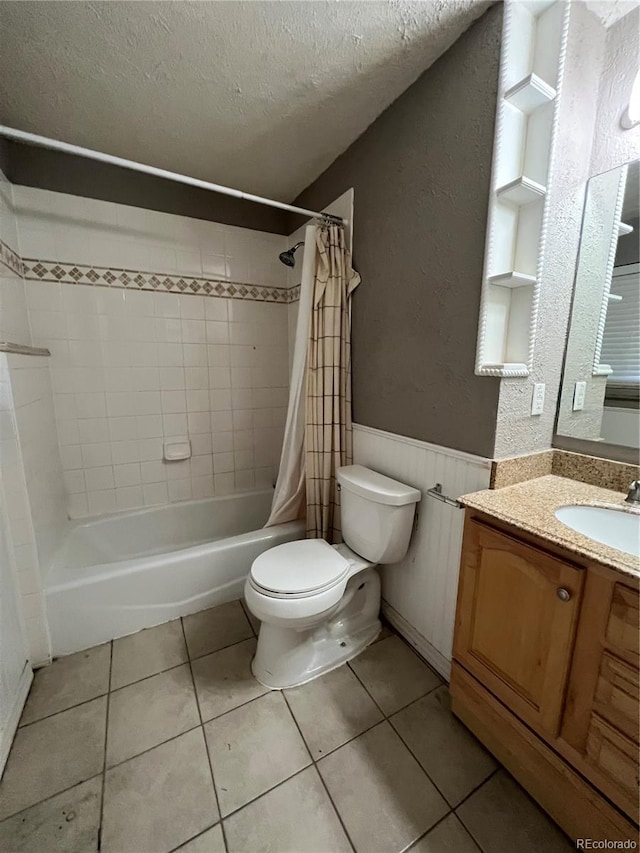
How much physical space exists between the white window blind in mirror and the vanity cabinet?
2.23 feet

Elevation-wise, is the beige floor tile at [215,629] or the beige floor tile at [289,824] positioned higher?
the beige floor tile at [289,824]

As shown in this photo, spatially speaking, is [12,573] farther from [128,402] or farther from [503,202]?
[503,202]

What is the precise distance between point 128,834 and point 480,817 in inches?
37.5

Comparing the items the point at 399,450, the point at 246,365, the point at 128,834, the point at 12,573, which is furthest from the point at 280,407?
the point at 128,834

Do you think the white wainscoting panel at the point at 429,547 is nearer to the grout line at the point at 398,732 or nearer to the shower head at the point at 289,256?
the grout line at the point at 398,732

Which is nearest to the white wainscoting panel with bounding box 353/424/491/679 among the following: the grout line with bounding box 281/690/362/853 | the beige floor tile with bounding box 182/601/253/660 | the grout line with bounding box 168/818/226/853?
the grout line with bounding box 281/690/362/853

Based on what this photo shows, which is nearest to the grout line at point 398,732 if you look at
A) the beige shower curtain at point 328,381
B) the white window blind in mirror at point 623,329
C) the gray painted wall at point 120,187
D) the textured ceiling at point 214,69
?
the beige shower curtain at point 328,381

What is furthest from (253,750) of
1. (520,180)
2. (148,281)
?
(148,281)

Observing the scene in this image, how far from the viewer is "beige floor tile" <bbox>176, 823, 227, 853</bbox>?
0.87m

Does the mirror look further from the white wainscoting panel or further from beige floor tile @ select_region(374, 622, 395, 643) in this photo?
beige floor tile @ select_region(374, 622, 395, 643)

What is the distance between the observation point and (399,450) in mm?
1505

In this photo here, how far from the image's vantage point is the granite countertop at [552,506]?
0.74 metres

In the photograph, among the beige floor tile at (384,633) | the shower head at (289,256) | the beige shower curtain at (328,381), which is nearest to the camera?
the beige floor tile at (384,633)

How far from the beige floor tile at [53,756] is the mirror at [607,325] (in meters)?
1.93
